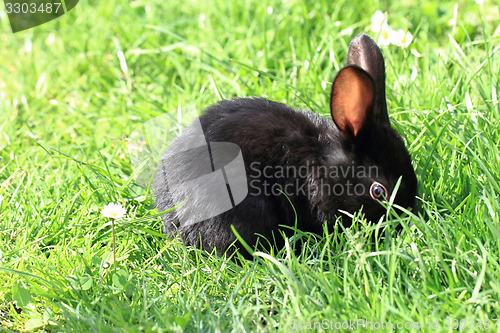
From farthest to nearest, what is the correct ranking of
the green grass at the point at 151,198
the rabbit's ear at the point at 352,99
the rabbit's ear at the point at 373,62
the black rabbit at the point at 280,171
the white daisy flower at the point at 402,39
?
the white daisy flower at the point at 402,39
the rabbit's ear at the point at 373,62
the black rabbit at the point at 280,171
the rabbit's ear at the point at 352,99
the green grass at the point at 151,198

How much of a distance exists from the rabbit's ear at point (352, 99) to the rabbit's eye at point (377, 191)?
0.30 m

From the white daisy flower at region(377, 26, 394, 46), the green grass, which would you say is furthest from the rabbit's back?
the white daisy flower at region(377, 26, 394, 46)

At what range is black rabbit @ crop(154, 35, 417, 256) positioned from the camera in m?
2.90

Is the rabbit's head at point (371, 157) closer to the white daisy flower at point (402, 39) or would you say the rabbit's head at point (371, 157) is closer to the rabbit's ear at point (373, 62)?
the rabbit's ear at point (373, 62)

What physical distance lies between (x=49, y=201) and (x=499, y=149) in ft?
8.58

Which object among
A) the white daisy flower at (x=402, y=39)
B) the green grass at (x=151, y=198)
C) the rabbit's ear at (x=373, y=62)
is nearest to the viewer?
the green grass at (x=151, y=198)

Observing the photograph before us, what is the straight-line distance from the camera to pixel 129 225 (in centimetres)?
297

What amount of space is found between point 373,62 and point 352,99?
1.34 ft

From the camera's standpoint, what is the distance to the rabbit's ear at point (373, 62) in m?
3.04

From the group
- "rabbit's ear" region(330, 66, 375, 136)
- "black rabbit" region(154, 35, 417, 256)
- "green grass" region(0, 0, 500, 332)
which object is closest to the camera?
"green grass" region(0, 0, 500, 332)

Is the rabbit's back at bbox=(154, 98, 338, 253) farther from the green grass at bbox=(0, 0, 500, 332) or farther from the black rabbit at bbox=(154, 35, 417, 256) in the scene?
the green grass at bbox=(0, 0, 500, 332)

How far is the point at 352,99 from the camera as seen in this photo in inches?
113

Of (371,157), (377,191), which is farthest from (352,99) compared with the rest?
(377,191)

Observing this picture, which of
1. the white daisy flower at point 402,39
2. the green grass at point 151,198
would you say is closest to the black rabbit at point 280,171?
the green grass at point 151,198
